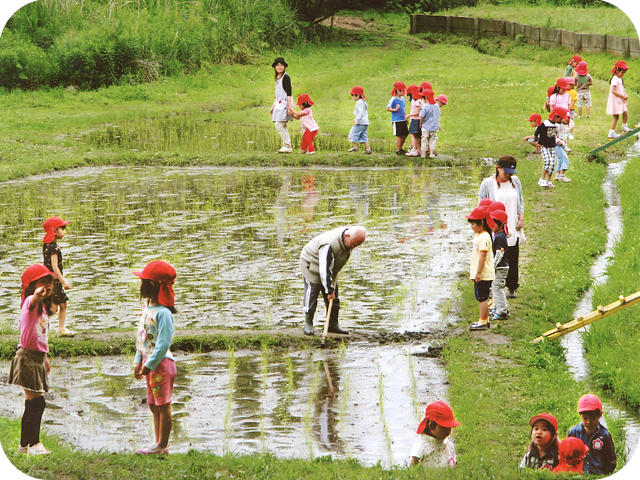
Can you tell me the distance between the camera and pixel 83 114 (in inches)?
1011

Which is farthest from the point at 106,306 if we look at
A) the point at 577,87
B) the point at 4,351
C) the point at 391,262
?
the point at 577,87

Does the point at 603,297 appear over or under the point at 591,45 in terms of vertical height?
under

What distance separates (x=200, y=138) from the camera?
74.2ft

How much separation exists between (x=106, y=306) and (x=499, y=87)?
67.9 feet

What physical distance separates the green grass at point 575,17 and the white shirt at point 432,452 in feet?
80.5

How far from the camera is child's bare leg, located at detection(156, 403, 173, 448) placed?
665 centimetres

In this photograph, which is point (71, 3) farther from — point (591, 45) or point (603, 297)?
point (603, 297)

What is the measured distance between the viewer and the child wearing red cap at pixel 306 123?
1925cm

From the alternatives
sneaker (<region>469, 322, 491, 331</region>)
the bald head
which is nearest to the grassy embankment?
sneaker (<region>469, 322, 491, 331</region>)

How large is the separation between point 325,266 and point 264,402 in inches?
72.9

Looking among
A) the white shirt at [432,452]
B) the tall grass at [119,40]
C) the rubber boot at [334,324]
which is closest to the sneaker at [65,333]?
the rubber boot at [334,324]

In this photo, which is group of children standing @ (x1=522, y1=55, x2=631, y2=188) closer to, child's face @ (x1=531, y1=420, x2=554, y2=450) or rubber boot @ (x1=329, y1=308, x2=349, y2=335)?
rubber boot @ (x1=329, y1=308, x2=349, y2=335)

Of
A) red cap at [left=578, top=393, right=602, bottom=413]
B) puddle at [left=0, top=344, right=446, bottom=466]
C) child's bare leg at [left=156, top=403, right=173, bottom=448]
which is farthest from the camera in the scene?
puddle at [left=0, top=344, right=446, bottom=466]

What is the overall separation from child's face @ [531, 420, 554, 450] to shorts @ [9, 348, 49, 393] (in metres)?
3.71
